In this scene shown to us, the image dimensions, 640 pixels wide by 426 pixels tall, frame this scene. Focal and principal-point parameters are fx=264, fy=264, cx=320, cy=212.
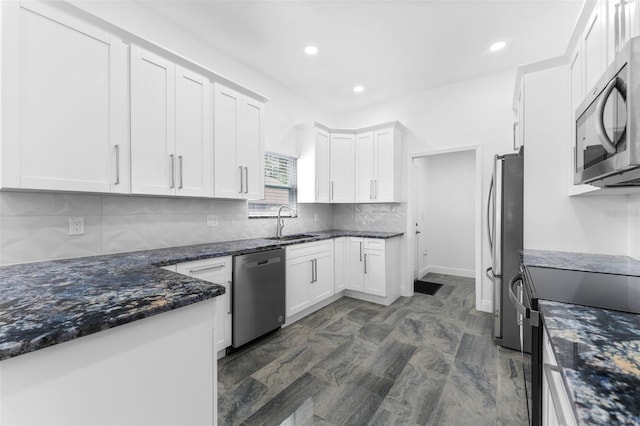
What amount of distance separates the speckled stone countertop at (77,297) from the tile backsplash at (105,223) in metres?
0.15

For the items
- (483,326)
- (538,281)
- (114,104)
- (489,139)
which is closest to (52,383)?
(114,104)

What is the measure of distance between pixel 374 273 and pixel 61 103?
11.3 feet

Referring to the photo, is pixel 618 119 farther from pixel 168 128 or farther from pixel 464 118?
A: pixel 464 118

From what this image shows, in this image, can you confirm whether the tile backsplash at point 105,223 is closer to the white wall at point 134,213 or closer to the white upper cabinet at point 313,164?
the white wall at point 134,213

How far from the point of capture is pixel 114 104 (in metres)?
1.83

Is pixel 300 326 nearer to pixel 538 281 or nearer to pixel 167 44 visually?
pixel 538 281

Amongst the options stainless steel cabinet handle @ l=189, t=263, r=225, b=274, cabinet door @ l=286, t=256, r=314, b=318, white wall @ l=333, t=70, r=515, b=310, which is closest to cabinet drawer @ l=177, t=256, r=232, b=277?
stainless steel cabinet handle @ l=189, t=263, r=225, b=274

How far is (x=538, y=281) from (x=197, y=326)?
1594mm

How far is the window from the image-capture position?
348cm

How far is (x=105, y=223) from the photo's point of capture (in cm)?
208

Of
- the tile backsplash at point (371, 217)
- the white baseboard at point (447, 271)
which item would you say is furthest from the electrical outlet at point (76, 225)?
the white baseboard at point (447, 271)

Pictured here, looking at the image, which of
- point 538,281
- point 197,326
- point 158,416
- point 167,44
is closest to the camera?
point 158,416

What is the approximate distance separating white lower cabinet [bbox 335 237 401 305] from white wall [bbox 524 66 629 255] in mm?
1700

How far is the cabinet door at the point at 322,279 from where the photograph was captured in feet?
10.8
